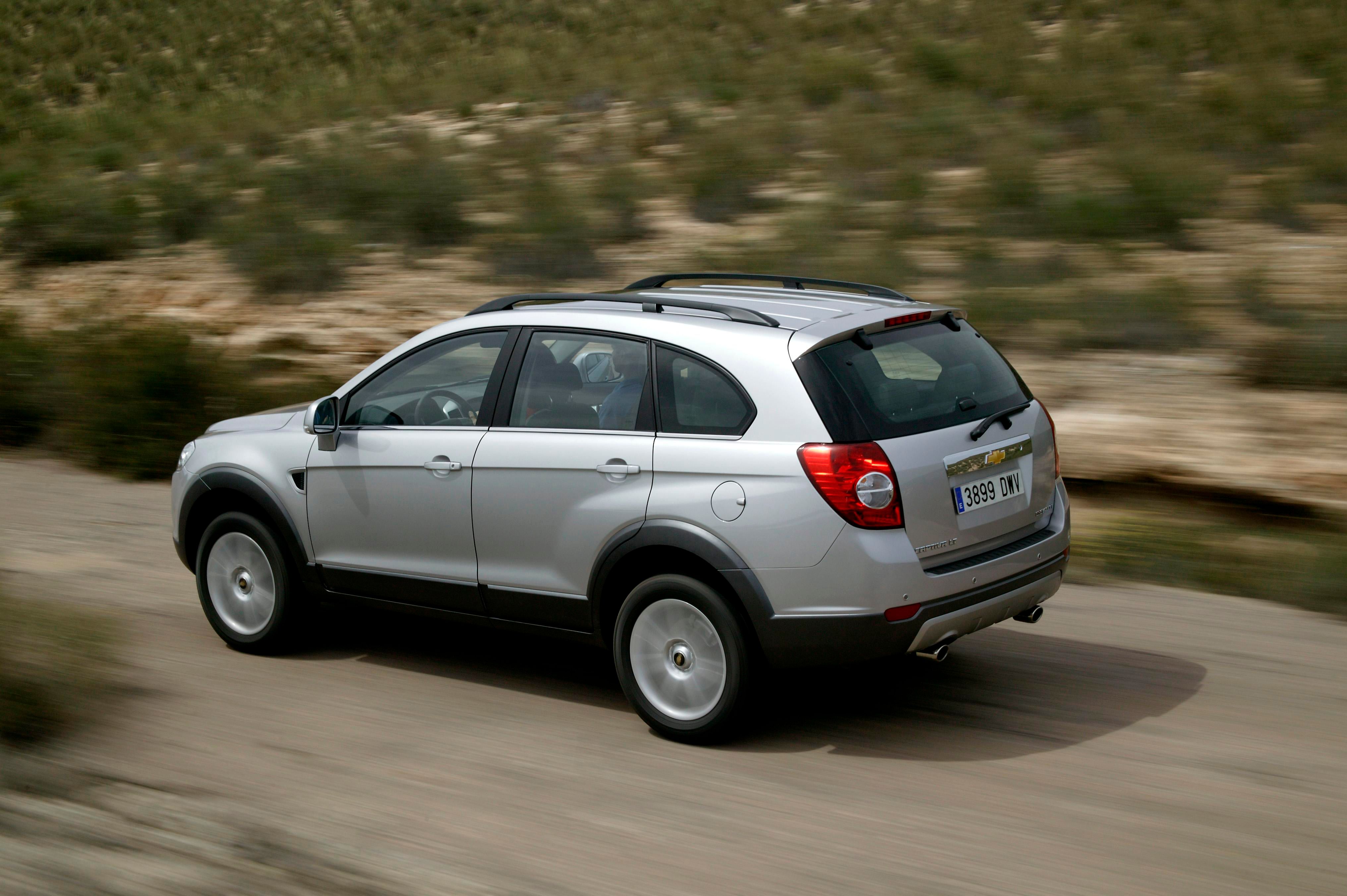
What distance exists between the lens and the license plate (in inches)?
187

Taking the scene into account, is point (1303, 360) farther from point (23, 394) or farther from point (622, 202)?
point (23, 394)

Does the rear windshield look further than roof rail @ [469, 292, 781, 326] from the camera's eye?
No

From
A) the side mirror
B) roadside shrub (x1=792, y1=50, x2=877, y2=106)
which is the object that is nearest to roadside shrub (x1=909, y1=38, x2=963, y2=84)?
roadside shrub (x1=792, y1=50, x2=877, y2=106)

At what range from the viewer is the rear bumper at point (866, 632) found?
4.57 meters

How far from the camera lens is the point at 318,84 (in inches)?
1179

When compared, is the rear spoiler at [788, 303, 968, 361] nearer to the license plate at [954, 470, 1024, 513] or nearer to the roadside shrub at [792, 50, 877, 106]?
the license plate at [954, 470, 1024, 513]

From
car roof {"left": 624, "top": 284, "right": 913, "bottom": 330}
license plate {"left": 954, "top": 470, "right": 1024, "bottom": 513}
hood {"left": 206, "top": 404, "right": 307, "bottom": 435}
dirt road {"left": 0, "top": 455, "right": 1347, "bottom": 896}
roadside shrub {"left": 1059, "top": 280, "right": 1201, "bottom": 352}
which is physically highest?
car roof {"left": 624, "top": 284, "right": 913, "bottom": 330}

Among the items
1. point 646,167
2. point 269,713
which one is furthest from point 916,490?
point 646,167

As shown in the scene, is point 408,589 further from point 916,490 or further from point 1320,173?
point 1320,173

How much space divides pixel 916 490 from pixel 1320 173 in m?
10.8

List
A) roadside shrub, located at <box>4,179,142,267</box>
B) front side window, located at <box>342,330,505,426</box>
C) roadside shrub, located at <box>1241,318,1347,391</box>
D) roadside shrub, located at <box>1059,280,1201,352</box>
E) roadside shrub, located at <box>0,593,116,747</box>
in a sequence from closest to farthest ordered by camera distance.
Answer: roadside shrub, located at <box>0,593,116,747</box> → front side window, located at <box>342,330,505,426</box> → roadside shrub, located at <box>1241,318,1347,391</box> → roadside shrub, located at <box>1059,280,1201,352</box> → roadside shrub, located at <box>4,179,142,267</box>

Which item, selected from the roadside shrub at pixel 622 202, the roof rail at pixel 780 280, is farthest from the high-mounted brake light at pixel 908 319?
the roadside shrub at pixel 622 202

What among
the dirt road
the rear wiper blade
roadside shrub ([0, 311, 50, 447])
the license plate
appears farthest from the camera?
roadside shrub ([0, 311, 50, 447])

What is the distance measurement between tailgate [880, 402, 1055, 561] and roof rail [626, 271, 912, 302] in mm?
Result: 814
